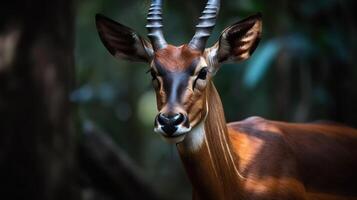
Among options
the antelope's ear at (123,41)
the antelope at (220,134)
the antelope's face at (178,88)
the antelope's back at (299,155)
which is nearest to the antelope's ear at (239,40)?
the antelope at (220,134)

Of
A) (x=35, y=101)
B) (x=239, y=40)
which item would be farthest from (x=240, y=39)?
(x=35, y=101)

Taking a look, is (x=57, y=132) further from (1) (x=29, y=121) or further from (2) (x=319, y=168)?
(2) (x=319, y=168)

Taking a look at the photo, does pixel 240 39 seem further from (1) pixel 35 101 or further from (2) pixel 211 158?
(1) pixel 35 101

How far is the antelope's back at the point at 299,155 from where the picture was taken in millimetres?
7504

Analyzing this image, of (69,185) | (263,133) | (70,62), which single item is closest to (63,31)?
(70,62)

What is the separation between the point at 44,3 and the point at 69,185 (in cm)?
199

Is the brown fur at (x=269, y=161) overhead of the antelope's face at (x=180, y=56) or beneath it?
beneath

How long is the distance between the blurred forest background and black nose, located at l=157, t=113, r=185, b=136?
357 centimetres

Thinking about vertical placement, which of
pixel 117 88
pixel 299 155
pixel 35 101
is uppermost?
pixel 299 155

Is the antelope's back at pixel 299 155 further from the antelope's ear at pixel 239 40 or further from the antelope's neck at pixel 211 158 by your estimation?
the antelope's ear at pixel 239 40

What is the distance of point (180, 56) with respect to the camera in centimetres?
689

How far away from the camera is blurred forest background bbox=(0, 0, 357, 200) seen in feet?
31.8

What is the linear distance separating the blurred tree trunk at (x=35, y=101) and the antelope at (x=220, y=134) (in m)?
2.29

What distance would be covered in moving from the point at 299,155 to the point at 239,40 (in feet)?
3.92
